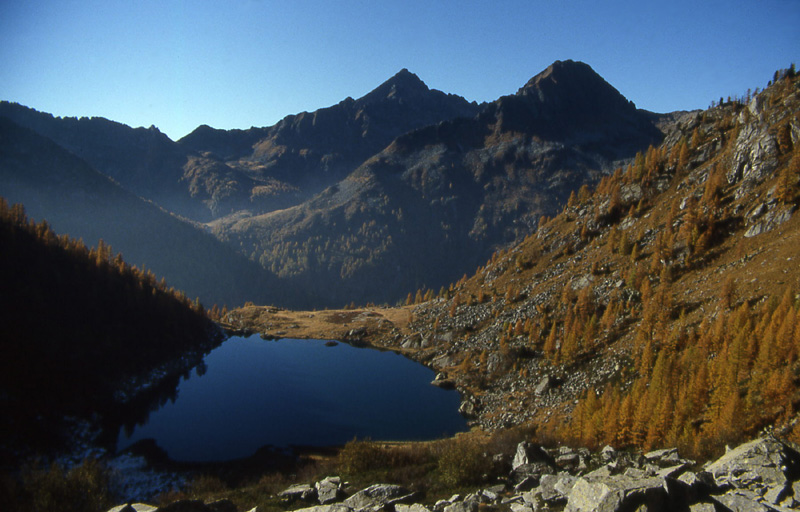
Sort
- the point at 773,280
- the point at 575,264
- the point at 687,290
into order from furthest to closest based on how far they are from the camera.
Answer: the point at 575,264, the point at 687,290, the point at 773,280

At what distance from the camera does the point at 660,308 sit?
57.2m

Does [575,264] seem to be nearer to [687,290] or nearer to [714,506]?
[687,290]

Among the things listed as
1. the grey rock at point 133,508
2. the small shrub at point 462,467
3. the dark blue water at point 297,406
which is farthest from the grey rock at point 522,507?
the dark blue water at point 297,406

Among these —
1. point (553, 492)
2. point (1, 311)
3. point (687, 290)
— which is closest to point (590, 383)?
point (687, 290)

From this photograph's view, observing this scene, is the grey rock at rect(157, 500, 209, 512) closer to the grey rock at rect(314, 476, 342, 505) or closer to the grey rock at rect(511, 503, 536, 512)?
the grey rock at rect(314, 476, 342, 505)

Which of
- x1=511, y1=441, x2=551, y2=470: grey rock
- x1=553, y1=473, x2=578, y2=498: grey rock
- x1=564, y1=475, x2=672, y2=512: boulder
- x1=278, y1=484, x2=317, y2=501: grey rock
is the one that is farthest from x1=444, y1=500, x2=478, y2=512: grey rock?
x1=278, y1=484, x2=317, y2=501: grey rock

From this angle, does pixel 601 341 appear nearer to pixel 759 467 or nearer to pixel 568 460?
pixel 568 460

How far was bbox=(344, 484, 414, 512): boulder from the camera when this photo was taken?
69.1 feet

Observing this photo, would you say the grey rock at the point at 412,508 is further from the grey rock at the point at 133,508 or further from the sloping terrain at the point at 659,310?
the sloping terrain at the point at 659,310

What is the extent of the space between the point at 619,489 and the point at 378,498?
1363 centimetres

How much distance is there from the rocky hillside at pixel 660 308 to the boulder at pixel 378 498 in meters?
18.6

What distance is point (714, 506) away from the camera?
45.5 feet

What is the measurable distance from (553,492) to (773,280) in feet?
157

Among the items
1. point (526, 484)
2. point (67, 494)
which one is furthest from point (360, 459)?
point (67, 494)
